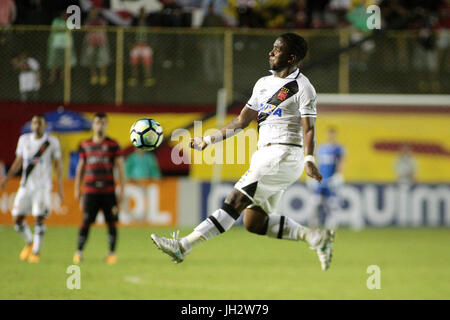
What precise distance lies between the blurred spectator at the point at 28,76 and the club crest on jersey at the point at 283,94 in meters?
11.9

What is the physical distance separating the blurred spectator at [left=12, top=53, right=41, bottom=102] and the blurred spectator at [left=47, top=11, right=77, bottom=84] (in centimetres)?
31

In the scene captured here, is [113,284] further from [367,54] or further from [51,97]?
[367,54]

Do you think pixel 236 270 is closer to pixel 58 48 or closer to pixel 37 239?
pixel 37 239

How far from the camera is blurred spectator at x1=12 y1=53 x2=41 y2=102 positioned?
57.7 ft

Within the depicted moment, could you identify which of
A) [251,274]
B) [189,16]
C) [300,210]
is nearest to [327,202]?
[300,210]

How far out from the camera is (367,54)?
18203mm

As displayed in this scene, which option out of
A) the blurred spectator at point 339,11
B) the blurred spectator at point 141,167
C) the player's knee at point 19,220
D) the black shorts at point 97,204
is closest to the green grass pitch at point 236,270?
the player's knee at point 19,220

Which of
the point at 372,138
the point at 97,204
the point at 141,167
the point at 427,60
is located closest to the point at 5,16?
the point at 141,167

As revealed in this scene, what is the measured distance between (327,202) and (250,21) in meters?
4.75

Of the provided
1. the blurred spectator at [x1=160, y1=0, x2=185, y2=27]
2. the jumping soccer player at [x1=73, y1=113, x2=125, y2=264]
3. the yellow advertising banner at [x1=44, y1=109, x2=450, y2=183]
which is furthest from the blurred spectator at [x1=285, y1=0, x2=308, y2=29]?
the jumping soccer player at [x1=73, y1=113, x2=125, y2=264]

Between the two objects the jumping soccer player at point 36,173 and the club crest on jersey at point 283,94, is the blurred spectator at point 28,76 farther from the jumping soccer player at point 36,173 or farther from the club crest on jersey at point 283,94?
the club crest on jersey at point 283,94

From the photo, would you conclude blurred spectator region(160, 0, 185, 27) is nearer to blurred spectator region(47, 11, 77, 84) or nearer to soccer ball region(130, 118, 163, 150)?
blurred spectator region(47, 11, 77, 84)

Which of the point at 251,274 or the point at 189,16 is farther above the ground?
the point at 189,16

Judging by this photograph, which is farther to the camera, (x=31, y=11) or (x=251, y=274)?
(x=31, y=11)
